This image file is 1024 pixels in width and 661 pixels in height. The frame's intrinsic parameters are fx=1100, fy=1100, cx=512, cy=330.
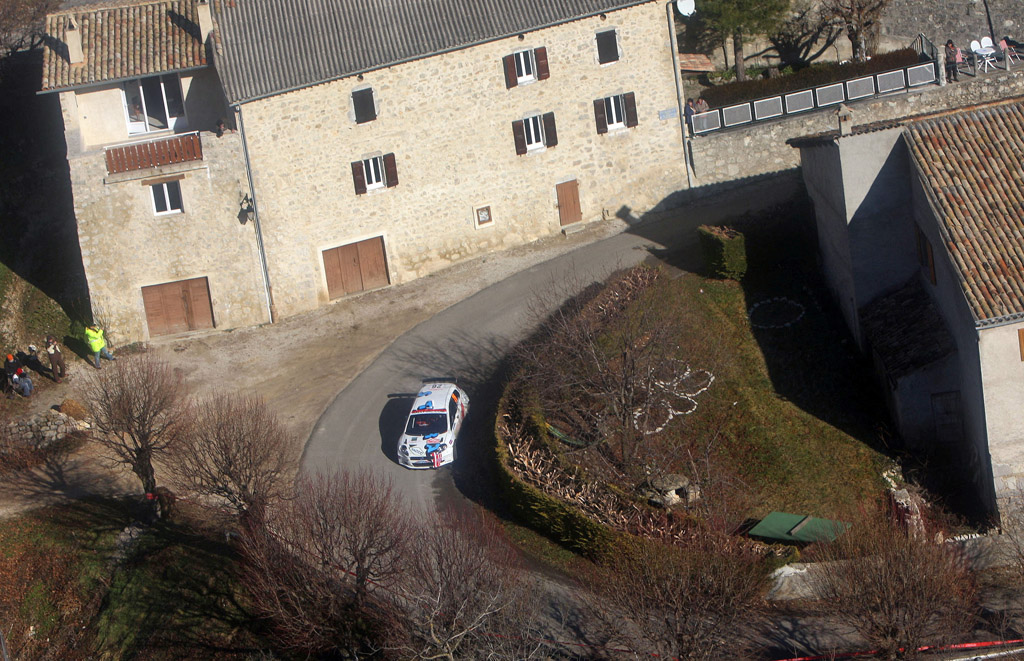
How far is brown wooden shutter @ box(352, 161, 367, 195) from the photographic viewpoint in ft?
111

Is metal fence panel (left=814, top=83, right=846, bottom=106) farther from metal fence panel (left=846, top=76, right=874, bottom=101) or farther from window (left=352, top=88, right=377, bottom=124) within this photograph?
window (left=352, top=88, right=377, bottom=124)

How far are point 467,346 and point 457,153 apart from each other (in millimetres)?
7161

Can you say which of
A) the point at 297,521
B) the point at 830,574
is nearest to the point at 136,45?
the point at 297,521

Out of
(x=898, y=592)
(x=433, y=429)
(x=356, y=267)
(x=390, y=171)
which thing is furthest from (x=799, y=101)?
(x=898, y=592)

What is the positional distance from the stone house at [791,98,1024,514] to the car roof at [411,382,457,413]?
10.3 meters

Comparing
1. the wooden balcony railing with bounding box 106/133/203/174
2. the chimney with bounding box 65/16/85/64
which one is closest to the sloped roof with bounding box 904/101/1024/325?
the wooden balcony railing with bounding box 106/133/203/174

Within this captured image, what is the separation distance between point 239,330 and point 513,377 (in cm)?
1057

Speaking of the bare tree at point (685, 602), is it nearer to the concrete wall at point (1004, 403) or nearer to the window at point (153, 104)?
the concrete wall at point (1004, 403)

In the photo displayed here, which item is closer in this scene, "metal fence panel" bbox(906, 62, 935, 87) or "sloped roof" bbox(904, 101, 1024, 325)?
"sloped roof" bbox(904, 101, 1024, 325)

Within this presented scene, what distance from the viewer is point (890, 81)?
3650 cm

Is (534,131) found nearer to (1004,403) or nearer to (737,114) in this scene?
(737,114)

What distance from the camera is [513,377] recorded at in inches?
1091

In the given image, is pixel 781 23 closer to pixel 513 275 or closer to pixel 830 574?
pixel 513 275

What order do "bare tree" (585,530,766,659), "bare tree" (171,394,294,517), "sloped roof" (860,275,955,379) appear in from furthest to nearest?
1. "sloped roof" (860,275,955,379)
2. "bare tree" (171,394,294,517)
3. "bare tree" (585,530,766,659)
